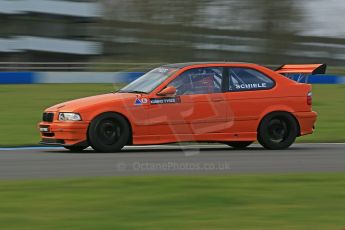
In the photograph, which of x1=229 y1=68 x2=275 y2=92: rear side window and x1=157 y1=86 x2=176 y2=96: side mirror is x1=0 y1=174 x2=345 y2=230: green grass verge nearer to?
x1=157 y1=86 x2=176 y2=96: side mirror

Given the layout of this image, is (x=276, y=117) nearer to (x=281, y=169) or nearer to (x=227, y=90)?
(x=227, y=90)

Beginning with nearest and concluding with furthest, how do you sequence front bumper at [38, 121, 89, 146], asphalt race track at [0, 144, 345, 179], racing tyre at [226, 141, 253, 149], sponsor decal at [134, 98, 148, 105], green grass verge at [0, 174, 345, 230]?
green grass verge at [0, 174, 345, 230], asphalt race track at [0, 144, 345, 179], front bumper at [38, 121, 89, 146], sponsor decal at [134, 98, 148, 105], racing tyre at [226, 141, 253, 149]

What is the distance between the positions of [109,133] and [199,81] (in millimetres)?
1749

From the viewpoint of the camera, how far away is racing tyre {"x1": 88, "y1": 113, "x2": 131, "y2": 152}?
11484 mm

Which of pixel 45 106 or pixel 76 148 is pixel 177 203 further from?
pixel 45 106

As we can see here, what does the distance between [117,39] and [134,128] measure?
43.5m

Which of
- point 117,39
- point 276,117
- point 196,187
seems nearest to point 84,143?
point 276,117

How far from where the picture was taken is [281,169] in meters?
9.65

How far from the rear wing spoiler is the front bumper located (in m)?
3.81

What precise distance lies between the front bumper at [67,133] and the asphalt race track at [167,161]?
210 mm

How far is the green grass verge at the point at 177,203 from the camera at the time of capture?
6024 mm

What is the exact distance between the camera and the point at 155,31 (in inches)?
2099

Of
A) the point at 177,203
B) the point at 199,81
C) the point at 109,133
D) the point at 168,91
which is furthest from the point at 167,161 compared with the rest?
the point at 177,203

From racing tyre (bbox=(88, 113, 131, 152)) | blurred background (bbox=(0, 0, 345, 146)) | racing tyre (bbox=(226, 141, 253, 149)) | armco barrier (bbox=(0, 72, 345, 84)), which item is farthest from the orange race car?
blurred background (bbox=(0, 0, 345, 146))
